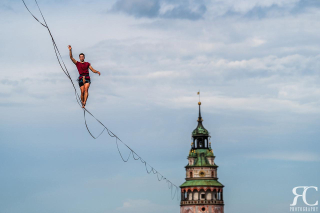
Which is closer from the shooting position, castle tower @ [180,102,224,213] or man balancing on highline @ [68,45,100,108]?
man balancing on highline @ [68,45,100,108]

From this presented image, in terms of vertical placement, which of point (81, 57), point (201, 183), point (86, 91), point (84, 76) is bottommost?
point (86, 91)

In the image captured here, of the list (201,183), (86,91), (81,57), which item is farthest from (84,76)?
(201,183)

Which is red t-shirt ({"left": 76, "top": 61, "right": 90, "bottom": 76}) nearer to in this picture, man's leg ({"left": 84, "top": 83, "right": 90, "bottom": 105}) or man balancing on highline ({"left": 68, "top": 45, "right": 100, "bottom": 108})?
man balancing on highline ({"left": 68, "top": 45, "right": 100, "bottom": 108})

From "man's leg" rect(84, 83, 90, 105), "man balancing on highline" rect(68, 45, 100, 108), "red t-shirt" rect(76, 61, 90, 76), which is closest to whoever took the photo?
"man balancing on highline" rect(68, 45, 100, 108)

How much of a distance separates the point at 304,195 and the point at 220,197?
159ft

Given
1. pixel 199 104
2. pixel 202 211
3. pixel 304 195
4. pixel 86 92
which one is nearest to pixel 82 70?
pixel 86 92

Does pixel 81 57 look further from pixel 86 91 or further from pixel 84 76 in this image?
pixel 86 91

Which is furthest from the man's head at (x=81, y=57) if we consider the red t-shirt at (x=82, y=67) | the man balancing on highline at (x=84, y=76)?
the red t-shirt at (x=82, y=67)

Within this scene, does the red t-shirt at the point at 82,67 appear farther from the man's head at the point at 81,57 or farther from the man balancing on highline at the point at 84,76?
the man's head at the point at 81,57

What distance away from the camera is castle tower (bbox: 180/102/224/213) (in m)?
174

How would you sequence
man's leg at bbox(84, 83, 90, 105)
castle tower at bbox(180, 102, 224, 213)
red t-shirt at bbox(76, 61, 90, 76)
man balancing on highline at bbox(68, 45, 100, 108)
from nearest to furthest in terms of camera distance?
man balancing on highline at bbox(68, 45, 100, 108), red t-shirt at bbox(76, 61, 90, 76), man's leg at bbox(84, 83, 90, 105), castle tower at bbox(180, 102, 224, 213)

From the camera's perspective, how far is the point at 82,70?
→ 48.2 meters

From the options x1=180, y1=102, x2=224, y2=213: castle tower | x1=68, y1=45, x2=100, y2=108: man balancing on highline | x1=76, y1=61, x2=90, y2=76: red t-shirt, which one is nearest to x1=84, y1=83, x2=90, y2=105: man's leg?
x1=68, y1=45, x2=100, y2=108: man balancing on highline

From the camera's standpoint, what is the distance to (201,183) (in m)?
176
